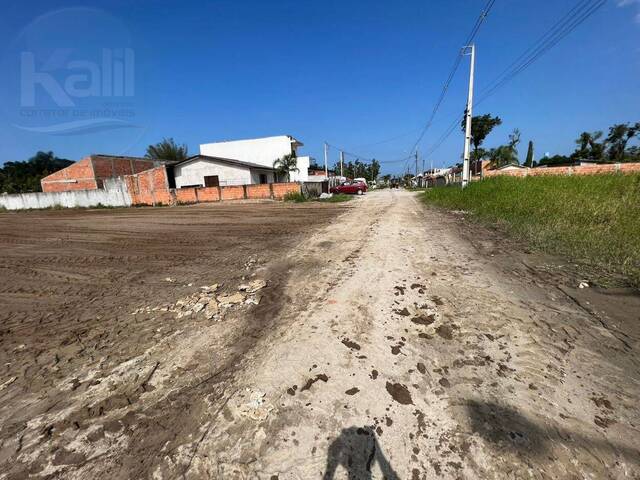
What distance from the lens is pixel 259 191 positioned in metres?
24.9

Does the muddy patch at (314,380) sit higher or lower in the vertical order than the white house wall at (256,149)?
lower

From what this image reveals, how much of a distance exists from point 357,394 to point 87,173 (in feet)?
136

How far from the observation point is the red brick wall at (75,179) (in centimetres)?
3278

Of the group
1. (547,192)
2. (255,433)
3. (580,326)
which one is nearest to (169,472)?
(255,433)

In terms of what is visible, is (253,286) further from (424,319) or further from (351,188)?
(351,188)

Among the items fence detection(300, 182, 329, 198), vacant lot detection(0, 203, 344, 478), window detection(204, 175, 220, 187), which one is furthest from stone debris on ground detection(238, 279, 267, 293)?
window detection(204, 175, 220, 187)

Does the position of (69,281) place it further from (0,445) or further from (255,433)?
(255,433)

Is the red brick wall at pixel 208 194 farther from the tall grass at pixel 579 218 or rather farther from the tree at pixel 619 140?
the tree at pixel 619 140

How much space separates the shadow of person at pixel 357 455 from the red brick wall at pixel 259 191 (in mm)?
23914

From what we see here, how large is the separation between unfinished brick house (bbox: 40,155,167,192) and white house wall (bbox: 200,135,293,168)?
1124cm

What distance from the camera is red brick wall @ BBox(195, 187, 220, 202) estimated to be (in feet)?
84.4

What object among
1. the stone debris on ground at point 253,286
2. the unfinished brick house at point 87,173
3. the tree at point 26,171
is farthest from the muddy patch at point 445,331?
the tree at point 26,171

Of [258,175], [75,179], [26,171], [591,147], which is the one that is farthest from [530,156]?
[26,171]

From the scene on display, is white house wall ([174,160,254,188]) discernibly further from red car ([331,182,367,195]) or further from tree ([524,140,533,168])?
tree ([524,140,533,168])
